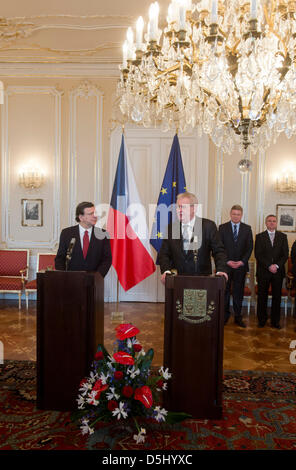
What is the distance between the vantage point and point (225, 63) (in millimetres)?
3697

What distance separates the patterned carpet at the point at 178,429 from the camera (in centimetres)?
283

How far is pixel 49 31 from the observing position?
6312 millimetres

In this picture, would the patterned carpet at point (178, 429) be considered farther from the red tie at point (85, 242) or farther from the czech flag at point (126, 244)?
the czech flag at point (126, 244)

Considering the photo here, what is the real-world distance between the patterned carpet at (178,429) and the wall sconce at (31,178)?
4478 millimetres

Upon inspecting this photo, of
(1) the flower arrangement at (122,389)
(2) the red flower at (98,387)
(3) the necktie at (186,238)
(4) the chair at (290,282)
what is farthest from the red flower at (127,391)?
(4) the chair at (290,282)

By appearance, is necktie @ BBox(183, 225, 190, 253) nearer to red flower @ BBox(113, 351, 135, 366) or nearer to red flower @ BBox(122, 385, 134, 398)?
red flower @ BBox(113, 351, 135, 366)

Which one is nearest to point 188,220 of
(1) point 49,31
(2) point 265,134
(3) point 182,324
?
(3) point 182,324

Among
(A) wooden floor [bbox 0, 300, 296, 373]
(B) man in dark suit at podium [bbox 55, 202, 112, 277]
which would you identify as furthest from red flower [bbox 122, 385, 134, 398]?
(A) wooden floor [bbox 0, 300, 296, 373]

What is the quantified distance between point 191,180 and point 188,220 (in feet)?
13.0

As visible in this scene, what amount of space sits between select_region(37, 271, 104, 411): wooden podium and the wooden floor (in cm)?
136

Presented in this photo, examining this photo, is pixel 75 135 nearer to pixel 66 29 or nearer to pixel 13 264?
pixel 66 29

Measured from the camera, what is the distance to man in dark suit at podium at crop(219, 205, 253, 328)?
624 centimetres

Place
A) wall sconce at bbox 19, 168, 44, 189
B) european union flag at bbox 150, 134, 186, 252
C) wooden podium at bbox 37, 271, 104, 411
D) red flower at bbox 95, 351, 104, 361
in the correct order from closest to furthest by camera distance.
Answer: red flower at bbox 95, 351, 104, 361, wooden podium at bbox 37, 271, 104, 411, european union flag at bbox 150, 134, 186, 252, wall sconce at bbox 19, 168, 44, 189
